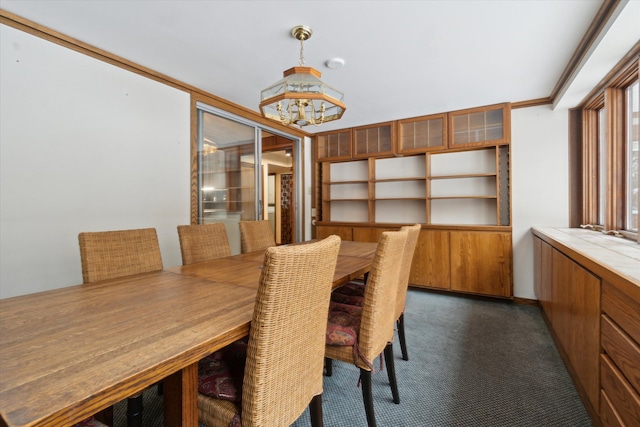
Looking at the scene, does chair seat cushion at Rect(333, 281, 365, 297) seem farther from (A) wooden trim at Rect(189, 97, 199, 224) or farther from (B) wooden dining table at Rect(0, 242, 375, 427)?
(A) wooden trim at Rect(189, 97, 199, 224)

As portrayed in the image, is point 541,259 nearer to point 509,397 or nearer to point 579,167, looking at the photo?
point 579,167

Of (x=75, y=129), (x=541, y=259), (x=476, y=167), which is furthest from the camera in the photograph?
(x=476, y=167)

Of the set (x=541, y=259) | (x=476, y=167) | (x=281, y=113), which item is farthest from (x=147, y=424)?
(x=476, y=167)

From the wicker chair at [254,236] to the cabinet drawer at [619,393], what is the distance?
7.81 ft

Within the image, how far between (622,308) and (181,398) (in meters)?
1.64

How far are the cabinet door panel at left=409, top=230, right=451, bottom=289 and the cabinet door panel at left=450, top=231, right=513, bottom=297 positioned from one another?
8 cm

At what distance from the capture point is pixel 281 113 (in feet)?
6.42

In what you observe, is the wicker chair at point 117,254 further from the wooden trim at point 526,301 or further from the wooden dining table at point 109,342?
the wooden trim at point 526,301

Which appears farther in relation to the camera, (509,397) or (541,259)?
(541,259)

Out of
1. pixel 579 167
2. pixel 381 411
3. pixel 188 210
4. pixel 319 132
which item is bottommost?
pixel 381 411

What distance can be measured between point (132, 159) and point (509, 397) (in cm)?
330

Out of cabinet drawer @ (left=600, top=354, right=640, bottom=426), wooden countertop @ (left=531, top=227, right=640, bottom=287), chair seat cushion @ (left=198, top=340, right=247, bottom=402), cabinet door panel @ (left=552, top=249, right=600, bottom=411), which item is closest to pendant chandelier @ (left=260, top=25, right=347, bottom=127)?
chair seat cushion @ (left=198, top=340, right=247, bottom=402)

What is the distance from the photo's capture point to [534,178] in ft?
11.1

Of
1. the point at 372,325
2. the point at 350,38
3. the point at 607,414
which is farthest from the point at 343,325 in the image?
the point at 350,38
